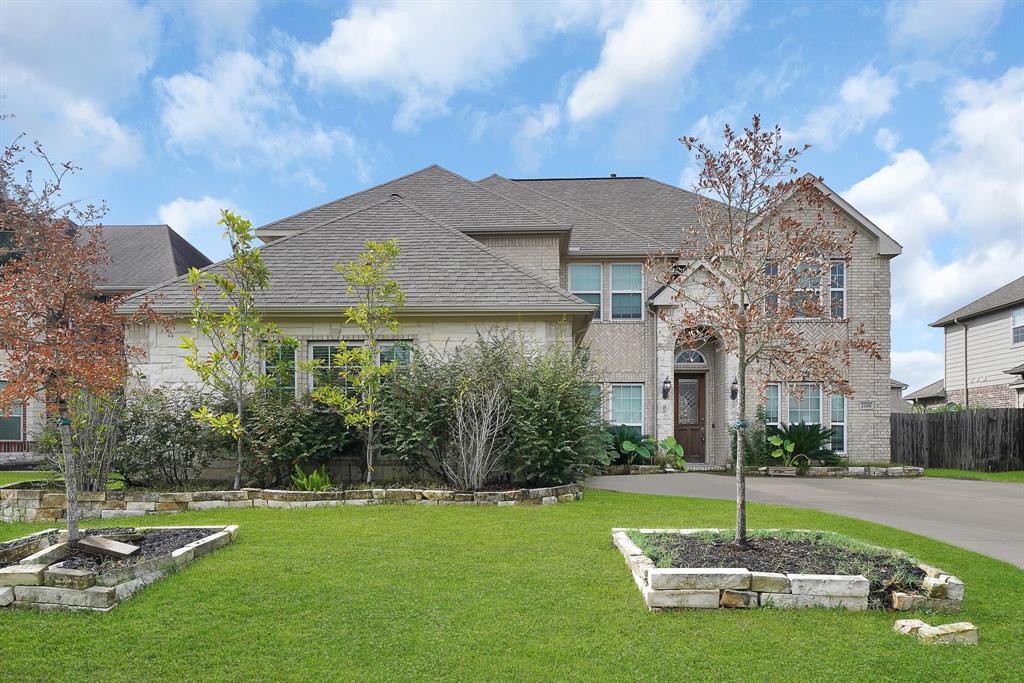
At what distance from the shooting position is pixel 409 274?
13.1 metres

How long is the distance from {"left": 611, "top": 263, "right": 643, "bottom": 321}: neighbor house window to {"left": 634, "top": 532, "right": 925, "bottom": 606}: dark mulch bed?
12.5m

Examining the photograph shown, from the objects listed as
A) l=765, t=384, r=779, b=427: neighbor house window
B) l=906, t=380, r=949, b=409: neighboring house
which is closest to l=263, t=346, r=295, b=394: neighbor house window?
l=765, t=384, r=779, b=427: neighbor house window

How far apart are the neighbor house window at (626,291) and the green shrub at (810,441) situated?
521 cm

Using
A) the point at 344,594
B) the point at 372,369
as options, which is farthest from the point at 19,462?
the point at 344,594

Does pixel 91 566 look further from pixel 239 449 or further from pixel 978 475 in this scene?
pixel 978 475

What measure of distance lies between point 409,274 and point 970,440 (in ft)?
61.5

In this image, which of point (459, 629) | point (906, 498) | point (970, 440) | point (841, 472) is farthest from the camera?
point (970, 440)

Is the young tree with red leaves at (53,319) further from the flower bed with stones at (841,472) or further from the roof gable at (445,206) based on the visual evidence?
the flower bed with stones at (841,472)

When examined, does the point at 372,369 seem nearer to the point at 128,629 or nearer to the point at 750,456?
the point at 128,629

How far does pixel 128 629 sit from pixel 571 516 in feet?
18.6

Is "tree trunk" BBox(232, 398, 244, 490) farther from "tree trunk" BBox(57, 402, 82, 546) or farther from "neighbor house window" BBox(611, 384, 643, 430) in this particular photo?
"neighbor house window" BBox(611, 384, 643, 430)

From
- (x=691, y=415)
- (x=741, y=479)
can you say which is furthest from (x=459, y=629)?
(x=691, y=415)

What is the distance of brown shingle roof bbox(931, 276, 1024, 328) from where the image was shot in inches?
939

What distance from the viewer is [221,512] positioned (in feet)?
31.0
